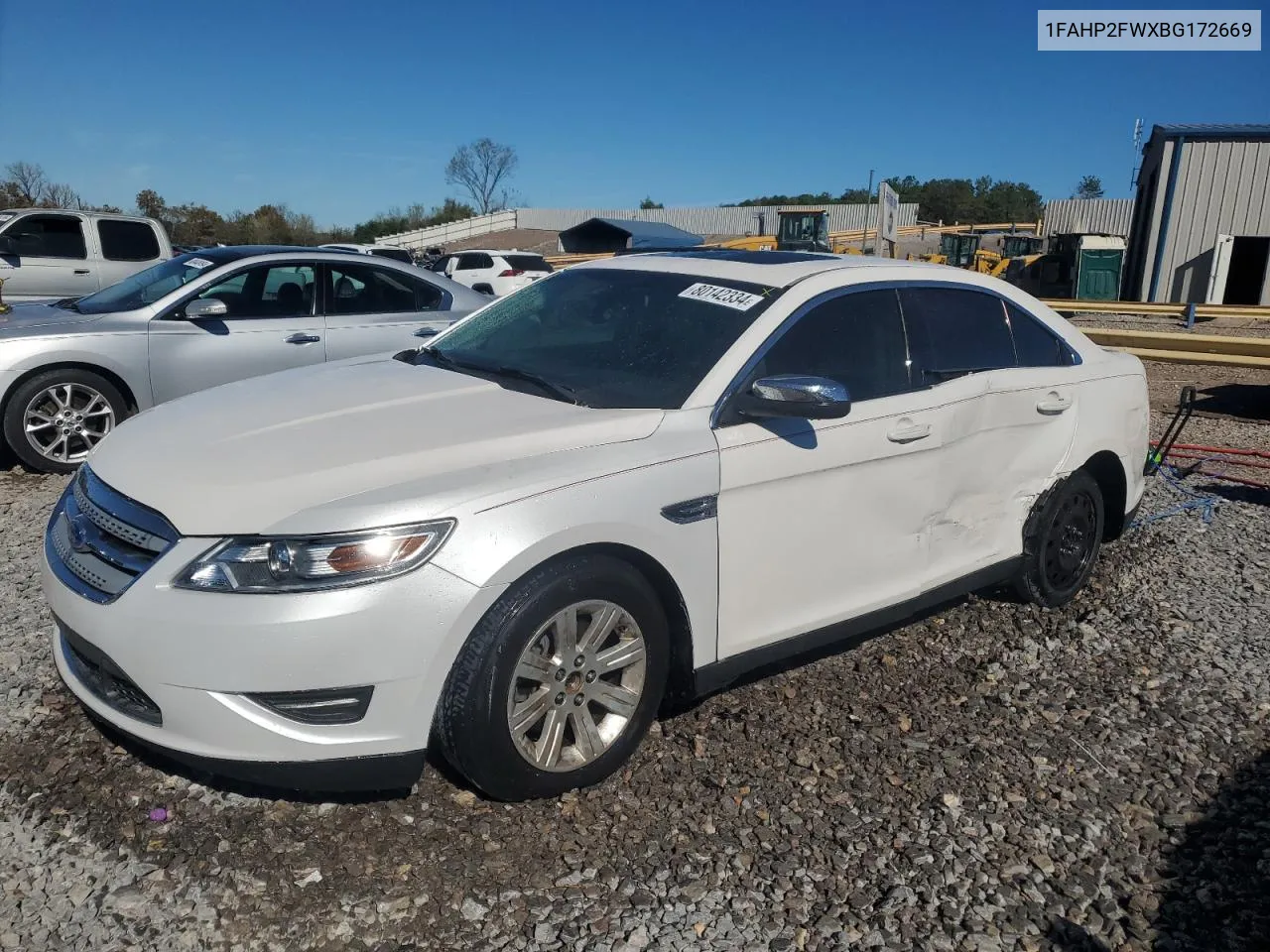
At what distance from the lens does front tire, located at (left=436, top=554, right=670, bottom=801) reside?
264 cm

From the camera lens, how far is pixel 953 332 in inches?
158

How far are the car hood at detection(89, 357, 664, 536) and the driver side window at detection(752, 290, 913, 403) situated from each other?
655 mm

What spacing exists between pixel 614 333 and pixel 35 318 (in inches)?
198

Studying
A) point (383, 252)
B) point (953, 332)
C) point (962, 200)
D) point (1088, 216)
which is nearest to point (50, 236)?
point (383, 252)

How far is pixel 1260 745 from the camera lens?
3.49 meters

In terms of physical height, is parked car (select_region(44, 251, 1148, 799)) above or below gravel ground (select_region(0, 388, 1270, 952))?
above

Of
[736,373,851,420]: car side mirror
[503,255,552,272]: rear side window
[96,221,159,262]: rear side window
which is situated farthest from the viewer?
[503,255,552,272]: rear side window

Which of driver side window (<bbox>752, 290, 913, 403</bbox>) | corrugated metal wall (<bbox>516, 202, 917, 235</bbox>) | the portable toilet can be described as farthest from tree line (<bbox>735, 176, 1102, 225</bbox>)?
driver side window (<bbox>752, 290, 913, 403</bbox>)

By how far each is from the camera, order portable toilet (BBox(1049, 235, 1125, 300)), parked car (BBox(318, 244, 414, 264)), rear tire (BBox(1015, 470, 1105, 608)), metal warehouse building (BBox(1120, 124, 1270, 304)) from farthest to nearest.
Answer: portable toilet (BBox(1049, 235, 1125, 300)) → metal warehouse building (BBox(1120, 124, 1270, 304)) → parked car (BBox(318, 244, 414, 264)) → rear tire (BBox(1015, 470, 1105, 608))

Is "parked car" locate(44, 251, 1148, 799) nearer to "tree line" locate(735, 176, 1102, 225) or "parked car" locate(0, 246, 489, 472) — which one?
"parked car" locate(0, 246, 489, 472)

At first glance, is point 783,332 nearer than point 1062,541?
Yes

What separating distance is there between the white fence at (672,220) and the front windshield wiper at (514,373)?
49228mm

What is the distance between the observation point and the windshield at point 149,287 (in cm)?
675

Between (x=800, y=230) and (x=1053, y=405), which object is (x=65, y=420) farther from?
(x=800, y=230)
